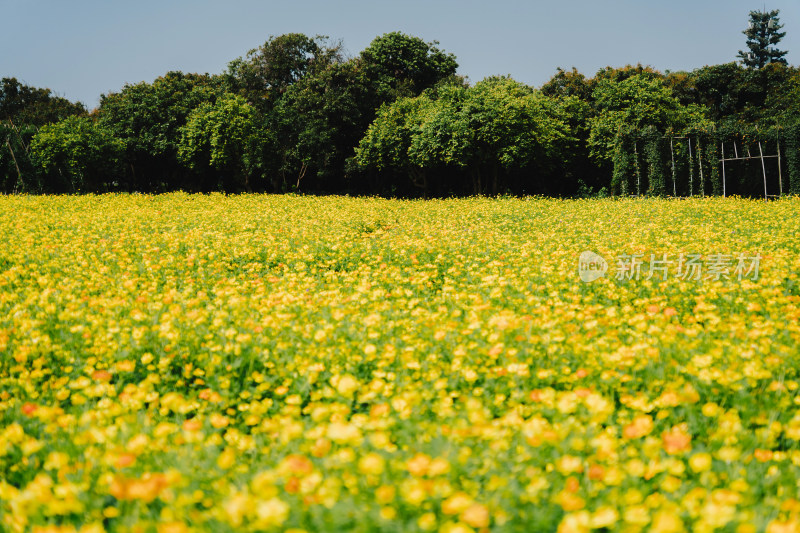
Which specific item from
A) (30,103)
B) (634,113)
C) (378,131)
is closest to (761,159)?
(634,113)

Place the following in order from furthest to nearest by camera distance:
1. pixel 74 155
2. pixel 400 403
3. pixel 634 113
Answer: pixel 634 113 → pixel 74 155 → pixel 400 403

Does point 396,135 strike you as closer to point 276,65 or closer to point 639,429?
point 276,65

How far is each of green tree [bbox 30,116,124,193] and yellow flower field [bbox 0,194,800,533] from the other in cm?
2513

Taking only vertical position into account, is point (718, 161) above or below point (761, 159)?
above

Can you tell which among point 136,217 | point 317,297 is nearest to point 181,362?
point 317,297

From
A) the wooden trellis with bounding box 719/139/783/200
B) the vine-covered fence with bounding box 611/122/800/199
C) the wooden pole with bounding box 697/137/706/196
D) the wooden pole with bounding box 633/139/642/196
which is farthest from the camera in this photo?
the wooden pole with bounding box 633/139/642/196

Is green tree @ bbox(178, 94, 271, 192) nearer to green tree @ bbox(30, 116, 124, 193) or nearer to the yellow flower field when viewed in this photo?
green tree @ bbox(30, 116, 124, 193)

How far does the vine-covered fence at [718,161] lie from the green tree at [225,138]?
21.4 metres

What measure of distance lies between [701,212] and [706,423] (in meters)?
14.0

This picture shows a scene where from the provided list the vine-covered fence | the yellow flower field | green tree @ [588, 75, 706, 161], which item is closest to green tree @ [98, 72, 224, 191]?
green tree @ [588, 75, 706, 161]

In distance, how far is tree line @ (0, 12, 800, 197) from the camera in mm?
28031

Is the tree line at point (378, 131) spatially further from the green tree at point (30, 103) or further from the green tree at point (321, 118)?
the green tree at point (30, 103)

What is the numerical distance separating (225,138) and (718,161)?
85.4 ft

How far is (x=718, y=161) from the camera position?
76.9 feet
